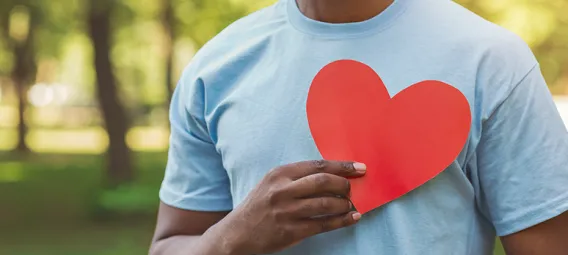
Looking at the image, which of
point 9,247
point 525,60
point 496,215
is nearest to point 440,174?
point 496,215

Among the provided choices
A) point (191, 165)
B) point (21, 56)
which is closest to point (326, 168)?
point (191, 165)

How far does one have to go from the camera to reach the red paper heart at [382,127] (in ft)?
4.78

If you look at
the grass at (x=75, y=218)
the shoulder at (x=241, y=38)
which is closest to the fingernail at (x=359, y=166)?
the shoulder at (x=241, y=38)

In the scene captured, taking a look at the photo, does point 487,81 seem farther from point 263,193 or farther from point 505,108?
point 263,193

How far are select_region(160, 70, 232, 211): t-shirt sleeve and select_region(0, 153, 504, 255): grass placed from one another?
7340 mm

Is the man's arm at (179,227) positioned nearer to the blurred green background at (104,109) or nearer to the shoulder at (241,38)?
the shoulder at (241,38)

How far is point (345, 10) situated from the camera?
5.17ft

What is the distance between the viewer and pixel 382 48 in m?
1.52

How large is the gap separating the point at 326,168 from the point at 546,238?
0.38m

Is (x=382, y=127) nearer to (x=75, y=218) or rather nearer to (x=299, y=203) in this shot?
(x=299, y=203)

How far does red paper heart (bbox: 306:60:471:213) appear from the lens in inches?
57.3

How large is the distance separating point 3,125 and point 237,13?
32586 millimetres

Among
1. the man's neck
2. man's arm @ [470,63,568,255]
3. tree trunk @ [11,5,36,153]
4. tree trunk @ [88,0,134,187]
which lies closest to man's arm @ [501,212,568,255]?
man's arm @ [470,63,568,255]

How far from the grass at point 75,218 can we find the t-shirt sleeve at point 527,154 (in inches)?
297
